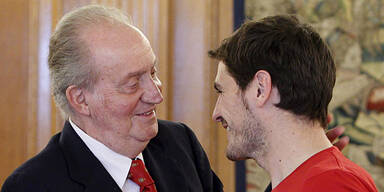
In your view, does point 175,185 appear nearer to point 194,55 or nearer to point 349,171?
point 349,171

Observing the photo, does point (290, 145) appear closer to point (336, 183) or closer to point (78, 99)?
point (336, 183)

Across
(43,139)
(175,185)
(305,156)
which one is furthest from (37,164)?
(43,139)

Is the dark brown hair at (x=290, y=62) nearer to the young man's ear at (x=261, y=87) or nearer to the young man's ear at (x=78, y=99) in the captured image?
the young man's ear at (x=261, y=87)

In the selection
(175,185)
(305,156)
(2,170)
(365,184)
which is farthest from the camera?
(2,170)

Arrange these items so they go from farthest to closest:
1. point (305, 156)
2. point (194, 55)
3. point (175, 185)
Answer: point (194, 55) → point (175, 185) → point (305, 156)

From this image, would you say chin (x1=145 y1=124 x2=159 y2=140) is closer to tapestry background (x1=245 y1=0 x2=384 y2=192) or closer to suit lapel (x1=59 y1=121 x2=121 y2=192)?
suit lapel (x1=59 y1=121 x2=121 y2=192)

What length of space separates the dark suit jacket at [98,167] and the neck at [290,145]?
21.5 inches

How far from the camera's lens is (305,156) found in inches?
71.3

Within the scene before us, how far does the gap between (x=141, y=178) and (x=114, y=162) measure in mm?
128

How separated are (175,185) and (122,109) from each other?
0.43 meters

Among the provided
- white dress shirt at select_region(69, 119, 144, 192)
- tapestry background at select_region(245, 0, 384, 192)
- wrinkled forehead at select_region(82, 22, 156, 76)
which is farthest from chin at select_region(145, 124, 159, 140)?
tapestry background at select_region(245, 0, 384, 192)

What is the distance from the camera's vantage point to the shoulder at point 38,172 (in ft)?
6.66

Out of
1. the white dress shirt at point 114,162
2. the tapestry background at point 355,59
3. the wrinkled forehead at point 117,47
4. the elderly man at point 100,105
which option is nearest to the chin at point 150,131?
the elderly man at point 100,105

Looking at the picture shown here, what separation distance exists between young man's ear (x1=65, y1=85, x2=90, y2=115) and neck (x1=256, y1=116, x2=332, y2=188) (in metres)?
0.77
